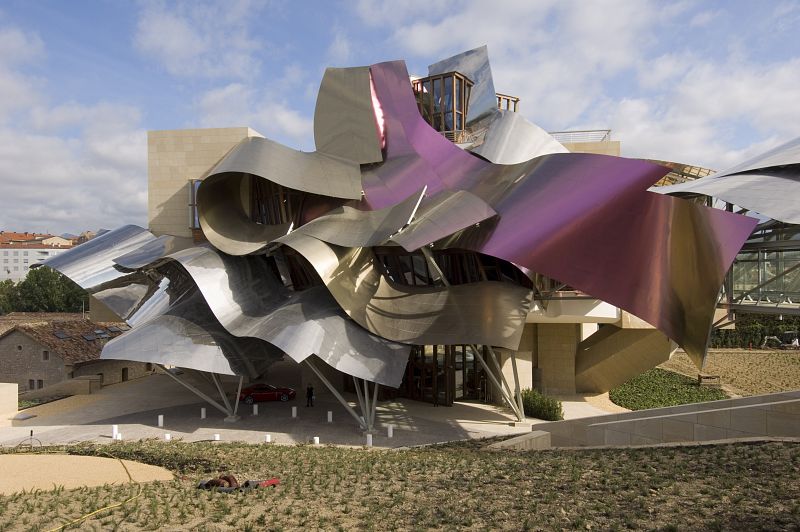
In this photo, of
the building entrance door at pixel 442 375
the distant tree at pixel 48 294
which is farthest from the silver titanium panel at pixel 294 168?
the distant tree at pixel 48 294

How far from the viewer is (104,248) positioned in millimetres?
28516

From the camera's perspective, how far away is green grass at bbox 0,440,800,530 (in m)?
7.96

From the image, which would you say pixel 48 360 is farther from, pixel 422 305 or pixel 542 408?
pixel 542 408

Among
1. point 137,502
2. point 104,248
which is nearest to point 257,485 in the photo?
point 137,502

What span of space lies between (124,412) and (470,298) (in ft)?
52.5

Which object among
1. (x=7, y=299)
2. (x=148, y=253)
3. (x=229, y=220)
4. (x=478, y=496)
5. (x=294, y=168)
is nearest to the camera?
(x=478, y=496)

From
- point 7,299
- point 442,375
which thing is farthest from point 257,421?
point 7,299

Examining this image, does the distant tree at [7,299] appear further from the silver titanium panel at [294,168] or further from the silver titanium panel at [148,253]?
the silver titanium panel at [294,168]

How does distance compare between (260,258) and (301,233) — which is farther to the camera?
(260,258)

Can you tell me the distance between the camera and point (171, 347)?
1906 centimetres

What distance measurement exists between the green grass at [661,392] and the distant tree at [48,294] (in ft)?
250

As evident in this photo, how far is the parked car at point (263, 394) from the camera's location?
25.1 meters

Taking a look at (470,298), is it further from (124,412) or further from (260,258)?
(124,412)

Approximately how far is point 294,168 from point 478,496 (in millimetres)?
16763
